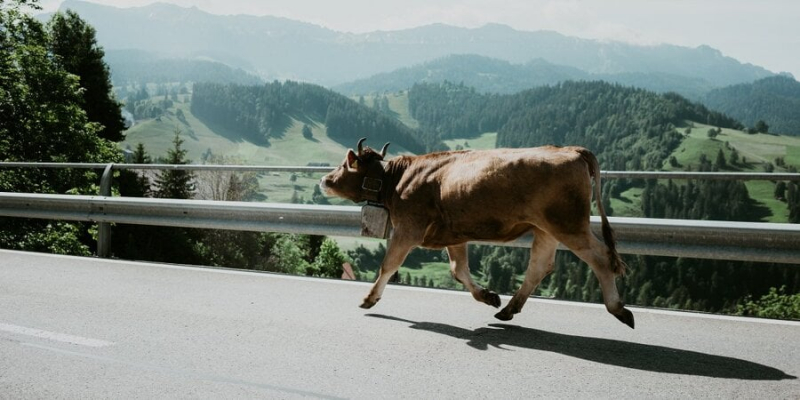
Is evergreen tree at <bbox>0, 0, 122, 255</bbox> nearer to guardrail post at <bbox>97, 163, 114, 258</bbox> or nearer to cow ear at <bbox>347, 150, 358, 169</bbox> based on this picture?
guardrail post at <bbox>97, 163, 114, 258</bbox>

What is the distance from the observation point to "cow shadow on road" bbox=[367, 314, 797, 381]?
438 centimetres

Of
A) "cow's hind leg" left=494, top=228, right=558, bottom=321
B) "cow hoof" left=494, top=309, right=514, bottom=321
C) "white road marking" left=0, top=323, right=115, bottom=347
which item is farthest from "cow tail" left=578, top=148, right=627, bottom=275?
"white road marking" left=0, top=323, right=115, bottom=347

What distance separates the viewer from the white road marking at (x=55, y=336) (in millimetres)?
4918

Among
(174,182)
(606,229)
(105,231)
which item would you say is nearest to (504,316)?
(606,229)

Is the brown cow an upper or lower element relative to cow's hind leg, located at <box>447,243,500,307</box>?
upper

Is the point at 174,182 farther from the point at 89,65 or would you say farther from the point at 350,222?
the point at 350,222

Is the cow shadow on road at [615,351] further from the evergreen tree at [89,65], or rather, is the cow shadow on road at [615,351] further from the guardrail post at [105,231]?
the evergreen tree at [89,65]

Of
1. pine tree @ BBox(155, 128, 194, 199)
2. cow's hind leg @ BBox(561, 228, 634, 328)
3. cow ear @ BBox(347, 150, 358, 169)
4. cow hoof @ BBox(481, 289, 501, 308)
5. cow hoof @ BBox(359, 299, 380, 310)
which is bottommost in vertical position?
pine tree @ BBox(155, 128, 194, 199)

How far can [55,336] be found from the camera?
507cm

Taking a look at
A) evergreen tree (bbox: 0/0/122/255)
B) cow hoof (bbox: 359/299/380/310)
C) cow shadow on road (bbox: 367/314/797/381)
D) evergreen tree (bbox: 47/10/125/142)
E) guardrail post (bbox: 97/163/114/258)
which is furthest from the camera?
evergreen tree (bbox: 47/10/125/142)

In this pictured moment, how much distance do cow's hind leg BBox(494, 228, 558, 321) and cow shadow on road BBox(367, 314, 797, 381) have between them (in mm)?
165

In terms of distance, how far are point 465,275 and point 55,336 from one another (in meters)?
3.04

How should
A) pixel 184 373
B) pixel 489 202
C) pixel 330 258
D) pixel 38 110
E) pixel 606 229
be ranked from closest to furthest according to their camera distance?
pixel 184 373 → pixel 606 229 → pixel 489 202 → pixel 38 110 → pixel 330 258

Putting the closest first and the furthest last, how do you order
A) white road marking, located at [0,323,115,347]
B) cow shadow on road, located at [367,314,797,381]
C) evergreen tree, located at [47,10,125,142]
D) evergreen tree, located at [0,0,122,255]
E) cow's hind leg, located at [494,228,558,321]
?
cow shadow on road, located at [367,314,797,381], white road marking, located at [0,323,115,347], cow's hind leg, located at [494,228,558,321], evergreen tree, located at [0,0,122,255], evergreen tree, located at [47,10,125,142]
